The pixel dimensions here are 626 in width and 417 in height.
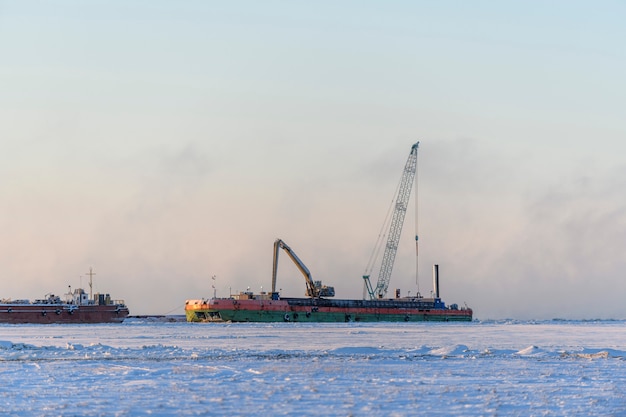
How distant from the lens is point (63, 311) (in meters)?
141

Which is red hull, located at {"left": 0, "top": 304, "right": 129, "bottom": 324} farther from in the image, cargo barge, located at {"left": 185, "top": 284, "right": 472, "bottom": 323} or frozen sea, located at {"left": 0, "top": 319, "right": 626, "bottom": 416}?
frozen sea, located at {"left": 0, "top": 319, "right": 626, "bottom": 416}

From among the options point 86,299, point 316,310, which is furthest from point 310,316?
point 86,299

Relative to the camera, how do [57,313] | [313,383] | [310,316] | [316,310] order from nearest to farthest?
1. [313,383]
2. [57,313]
3. [310,316]
4. [316,310]

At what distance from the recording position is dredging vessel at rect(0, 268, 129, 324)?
138 m

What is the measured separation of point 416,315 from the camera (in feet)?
568

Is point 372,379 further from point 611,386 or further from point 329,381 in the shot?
point 611,386

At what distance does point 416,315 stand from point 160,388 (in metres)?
148

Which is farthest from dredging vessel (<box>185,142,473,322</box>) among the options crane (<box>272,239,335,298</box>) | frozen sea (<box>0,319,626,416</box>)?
frozen sea (<box>0,319,626,416</box>)

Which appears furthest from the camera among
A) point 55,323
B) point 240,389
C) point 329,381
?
point 55,323

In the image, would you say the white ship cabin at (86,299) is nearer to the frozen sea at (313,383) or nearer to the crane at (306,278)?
the crane at (306,278)

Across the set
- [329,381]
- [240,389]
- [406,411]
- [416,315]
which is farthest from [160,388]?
[416,315]

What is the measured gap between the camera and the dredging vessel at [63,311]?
138500 millimetres

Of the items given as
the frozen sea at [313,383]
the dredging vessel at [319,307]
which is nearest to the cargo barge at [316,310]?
the dredging vessel at [319,307]

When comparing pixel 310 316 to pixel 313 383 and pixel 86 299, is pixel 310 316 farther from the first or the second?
pixel 313 383
